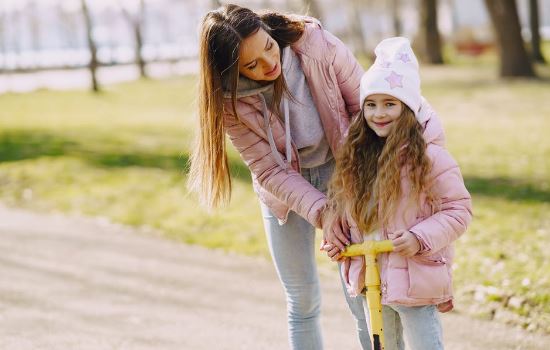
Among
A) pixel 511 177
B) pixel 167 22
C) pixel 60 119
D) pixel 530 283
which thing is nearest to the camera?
pixel 530 283

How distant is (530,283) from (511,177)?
3.35 m

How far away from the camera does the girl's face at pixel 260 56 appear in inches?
114

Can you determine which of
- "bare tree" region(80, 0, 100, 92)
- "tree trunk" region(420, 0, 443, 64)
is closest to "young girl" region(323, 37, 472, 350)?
"bare tree" region(80, 0, 100, 92)

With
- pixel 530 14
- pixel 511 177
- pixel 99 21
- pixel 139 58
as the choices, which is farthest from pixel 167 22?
pixel 511 177

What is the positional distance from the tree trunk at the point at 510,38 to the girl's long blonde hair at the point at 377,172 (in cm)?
1486

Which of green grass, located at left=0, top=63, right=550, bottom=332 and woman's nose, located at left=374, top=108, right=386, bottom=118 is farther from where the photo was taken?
green grass, located at left=0, top=63, right=550, bottom=332

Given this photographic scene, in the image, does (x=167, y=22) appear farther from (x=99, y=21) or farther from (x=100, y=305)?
(x=100, y=305)

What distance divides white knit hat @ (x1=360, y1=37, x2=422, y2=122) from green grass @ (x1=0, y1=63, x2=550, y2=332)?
0.80m

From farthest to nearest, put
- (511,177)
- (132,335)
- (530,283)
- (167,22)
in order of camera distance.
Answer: (167,22)
(511,177)
(530,283)
(132,335)

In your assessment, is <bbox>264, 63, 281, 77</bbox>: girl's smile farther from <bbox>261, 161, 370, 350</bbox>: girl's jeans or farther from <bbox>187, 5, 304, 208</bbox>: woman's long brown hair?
<bbox>261, 161, 370, 350</bbox>: girl's jeans

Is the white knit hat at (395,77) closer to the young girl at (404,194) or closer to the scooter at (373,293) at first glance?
the young girl at (404,194)

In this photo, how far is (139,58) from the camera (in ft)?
100

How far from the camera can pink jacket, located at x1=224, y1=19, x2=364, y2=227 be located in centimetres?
306

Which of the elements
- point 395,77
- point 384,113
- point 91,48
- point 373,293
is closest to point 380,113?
point 384,113
